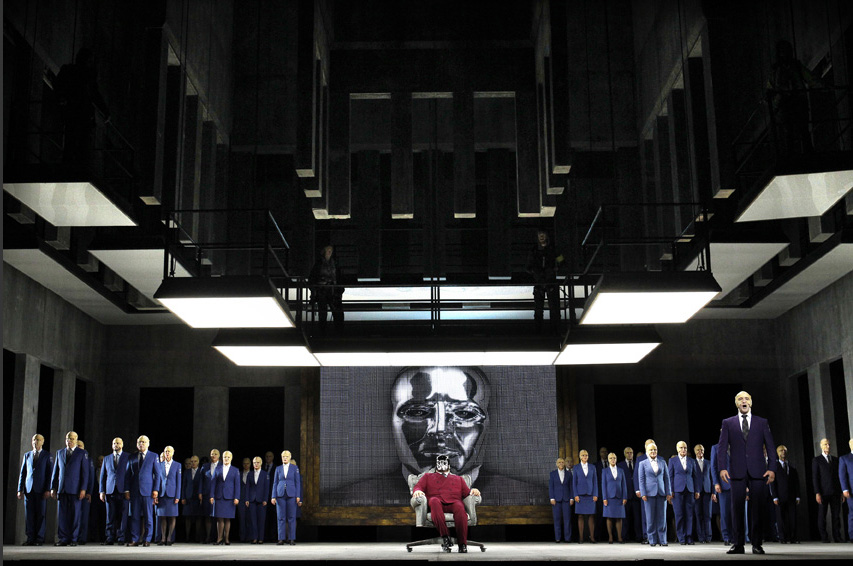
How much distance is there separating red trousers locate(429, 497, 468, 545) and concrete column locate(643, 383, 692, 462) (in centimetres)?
998

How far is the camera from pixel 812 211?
11.1 metres

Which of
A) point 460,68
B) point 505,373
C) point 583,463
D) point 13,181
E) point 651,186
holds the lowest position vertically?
point 583,463

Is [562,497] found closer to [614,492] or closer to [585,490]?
[585,490]

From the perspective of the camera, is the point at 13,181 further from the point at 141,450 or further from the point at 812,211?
the point at 812,211

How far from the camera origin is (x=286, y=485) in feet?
53.0

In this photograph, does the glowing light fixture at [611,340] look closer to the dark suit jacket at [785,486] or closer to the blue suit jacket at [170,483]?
the dark suit jacket at [785,486]

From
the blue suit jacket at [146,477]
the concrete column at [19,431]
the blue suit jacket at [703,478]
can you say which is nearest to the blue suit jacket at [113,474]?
the blue suit jacket at [146,477]

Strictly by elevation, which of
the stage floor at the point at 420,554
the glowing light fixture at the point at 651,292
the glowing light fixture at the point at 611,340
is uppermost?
the glowing light fixture at the point at 651,292

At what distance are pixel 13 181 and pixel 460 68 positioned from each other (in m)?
9.48

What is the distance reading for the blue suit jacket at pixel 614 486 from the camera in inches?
643

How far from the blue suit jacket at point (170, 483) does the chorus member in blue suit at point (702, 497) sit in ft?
29.4

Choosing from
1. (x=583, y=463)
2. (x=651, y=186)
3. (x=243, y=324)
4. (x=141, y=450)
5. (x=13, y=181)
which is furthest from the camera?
(x=651, y=186)

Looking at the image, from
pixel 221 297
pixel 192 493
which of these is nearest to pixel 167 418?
pixel 192 493

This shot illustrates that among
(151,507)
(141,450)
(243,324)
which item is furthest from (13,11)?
(151,507)
